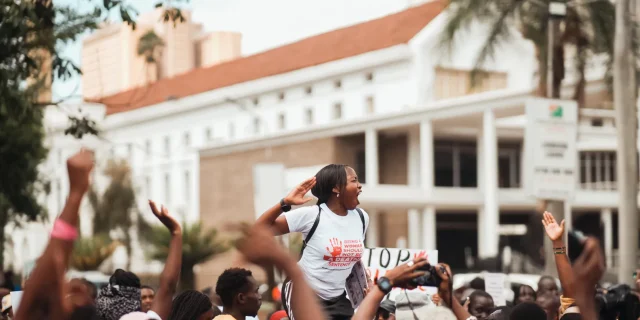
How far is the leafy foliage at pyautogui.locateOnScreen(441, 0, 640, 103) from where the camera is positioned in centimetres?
3241

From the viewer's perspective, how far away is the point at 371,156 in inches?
2028

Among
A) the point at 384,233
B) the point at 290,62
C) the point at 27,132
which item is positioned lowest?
the point at 384,233

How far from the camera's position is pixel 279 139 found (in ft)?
184

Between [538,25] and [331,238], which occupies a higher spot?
[538,25]

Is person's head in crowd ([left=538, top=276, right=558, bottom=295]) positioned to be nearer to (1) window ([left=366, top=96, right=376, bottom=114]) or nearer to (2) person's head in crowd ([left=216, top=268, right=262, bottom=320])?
(2) person's head in crowd ([left=216, top=268, right=262, bottom=320])

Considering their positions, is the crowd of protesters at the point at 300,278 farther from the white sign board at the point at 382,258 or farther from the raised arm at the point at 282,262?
the white sign board at the point at 382,258

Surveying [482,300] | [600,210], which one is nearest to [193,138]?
[600,210]

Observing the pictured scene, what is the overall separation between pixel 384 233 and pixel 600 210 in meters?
10.1

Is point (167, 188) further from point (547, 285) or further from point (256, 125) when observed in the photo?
point (547, 285)

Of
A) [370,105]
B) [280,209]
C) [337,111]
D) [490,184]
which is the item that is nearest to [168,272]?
[280,209]

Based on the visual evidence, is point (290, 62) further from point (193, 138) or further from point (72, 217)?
point (72, 217)

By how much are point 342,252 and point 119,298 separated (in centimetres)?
131

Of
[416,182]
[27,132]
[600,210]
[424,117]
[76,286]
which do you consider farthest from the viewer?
[600,210]

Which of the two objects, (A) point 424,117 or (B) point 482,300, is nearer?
(B) point 482,300
